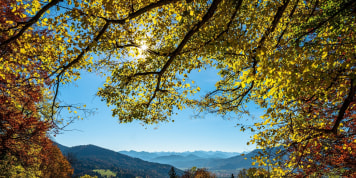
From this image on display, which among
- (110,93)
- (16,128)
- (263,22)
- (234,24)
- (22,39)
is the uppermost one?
(263,22)

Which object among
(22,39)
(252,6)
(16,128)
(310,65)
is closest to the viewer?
(310,65)

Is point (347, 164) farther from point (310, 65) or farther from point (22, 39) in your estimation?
point (22, 39)

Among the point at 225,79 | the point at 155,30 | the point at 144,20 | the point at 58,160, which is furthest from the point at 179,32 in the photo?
the point at 58,160

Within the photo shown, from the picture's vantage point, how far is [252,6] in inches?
351

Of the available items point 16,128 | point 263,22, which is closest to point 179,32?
point 263,22

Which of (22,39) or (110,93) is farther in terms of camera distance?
(110,93)

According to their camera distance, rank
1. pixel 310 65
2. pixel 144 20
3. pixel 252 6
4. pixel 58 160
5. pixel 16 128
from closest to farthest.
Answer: pixel 310 65
pixel 252 6
pixel 144 20
pixel 16 128
pixel 58 160

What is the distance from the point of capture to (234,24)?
811 cm

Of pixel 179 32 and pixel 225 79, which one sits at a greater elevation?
pixel 179 32

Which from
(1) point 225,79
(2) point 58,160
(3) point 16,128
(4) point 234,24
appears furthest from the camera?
(2) point 58,160

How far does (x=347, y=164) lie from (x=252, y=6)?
9683 millimetres

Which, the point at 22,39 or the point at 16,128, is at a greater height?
the point at 22,39

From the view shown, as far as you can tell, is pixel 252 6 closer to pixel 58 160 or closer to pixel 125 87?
pixel 125 87

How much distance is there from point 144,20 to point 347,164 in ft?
43.7
